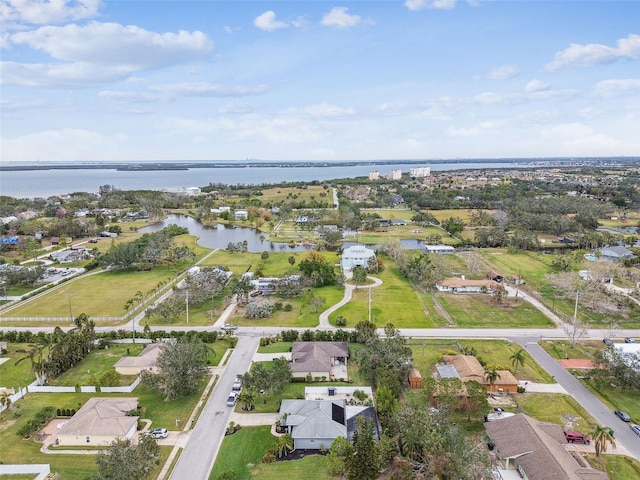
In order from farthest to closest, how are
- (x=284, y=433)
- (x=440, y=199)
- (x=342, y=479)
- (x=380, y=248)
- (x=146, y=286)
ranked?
(x=440, y=199)
(x=380, y=248)
(x=146, y=286)
(x=284, y=433)
(x=342, y=479)

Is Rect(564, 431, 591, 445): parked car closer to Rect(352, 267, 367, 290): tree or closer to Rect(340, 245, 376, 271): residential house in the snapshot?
Rect(352, 267, 367, 290): tree

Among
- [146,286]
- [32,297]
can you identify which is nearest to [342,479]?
[146,286]

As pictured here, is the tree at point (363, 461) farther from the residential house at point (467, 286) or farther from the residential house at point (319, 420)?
the residential house at point (467, 286)

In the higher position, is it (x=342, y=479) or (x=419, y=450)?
(x=419, y=450)

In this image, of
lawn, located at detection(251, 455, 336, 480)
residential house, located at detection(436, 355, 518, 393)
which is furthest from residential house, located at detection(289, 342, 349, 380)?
lawn, located at detection(251, 455, 336, 480)

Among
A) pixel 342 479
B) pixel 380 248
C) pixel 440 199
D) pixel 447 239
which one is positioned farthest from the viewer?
A: pixel 440 199

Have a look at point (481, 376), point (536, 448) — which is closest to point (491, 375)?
point (481, 376)

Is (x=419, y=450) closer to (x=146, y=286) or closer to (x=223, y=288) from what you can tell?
(x=223, y=288)

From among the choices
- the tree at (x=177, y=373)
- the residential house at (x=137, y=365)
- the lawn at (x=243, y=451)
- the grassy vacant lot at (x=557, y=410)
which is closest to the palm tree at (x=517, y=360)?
the grassy vacant lot at (x=557, y=410)
